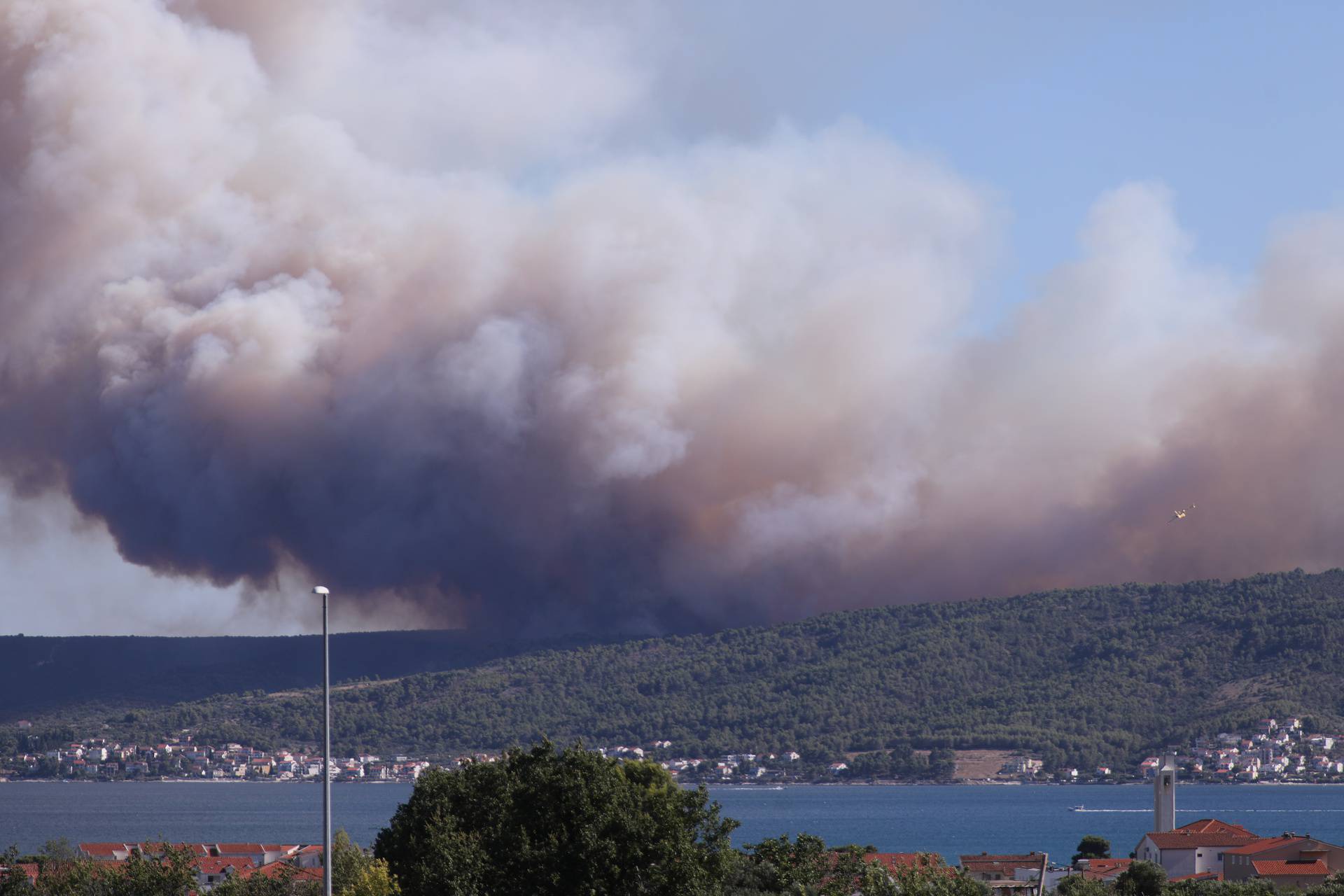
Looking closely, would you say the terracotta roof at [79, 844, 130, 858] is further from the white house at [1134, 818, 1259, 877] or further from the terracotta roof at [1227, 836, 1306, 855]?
the terracotta roof at [1227, 836, 1306, 855]

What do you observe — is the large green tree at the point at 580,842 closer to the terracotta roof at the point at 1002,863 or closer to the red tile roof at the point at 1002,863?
the red tile roof at the point at 1002,863

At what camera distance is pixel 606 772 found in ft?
169

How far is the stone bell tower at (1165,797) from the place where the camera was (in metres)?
127

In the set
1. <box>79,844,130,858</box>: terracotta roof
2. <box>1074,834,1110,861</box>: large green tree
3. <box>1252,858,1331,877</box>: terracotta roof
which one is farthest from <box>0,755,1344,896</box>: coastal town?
<box>1074,834,1110,861</box>: large green tree

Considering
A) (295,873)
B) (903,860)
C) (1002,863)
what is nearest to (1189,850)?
(1002,863)

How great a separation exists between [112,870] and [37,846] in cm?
9905

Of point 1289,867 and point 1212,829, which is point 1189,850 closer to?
point 1212,829

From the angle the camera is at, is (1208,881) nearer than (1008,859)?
Yes

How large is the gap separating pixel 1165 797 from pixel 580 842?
293 feet

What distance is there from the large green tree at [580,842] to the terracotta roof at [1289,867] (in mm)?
52262

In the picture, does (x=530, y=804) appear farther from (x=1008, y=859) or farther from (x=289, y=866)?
(x=1008, y=859)

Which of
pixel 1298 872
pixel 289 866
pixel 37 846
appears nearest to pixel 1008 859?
pixel 1298 872

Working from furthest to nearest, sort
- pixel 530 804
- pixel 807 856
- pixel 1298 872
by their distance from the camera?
pixel 1298 872, pixel 807 856, pixel 530 804

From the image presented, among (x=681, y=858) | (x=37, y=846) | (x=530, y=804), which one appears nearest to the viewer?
(x=681, y=858)
